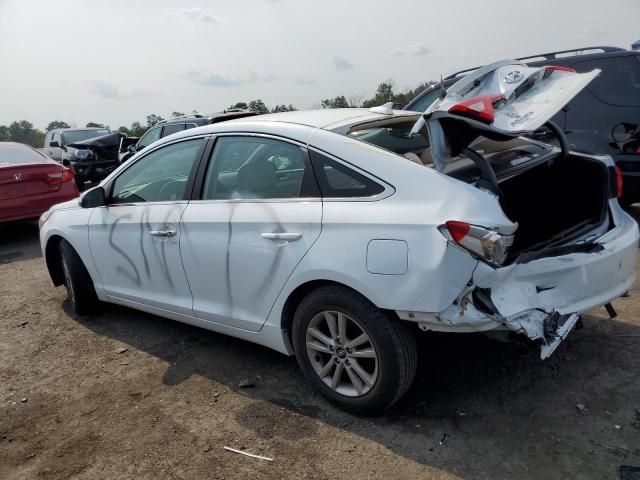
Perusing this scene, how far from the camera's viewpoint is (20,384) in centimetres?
370

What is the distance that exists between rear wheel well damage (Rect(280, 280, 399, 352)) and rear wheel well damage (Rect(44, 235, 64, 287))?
2.76 meters

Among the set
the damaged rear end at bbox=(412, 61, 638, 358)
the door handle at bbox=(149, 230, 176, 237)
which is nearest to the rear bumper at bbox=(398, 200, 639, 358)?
the damaged rear end at bbox=(412, 61, 638, 358)

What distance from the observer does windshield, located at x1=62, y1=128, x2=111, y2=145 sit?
1503 centimetres

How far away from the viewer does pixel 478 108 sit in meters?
2.64

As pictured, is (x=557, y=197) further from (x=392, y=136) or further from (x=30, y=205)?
(x=30, y=205)

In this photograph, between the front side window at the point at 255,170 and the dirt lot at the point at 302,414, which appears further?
the front side window at the point at 255,170

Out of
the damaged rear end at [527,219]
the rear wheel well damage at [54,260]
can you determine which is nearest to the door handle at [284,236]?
the damaged rear end at [527,219]

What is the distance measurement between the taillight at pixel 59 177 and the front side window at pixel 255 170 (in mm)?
5508

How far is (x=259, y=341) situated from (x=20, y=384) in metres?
1.76

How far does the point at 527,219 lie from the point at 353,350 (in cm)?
144

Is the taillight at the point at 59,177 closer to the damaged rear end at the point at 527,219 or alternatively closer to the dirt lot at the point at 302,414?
the dirt lot at the point at 302,414

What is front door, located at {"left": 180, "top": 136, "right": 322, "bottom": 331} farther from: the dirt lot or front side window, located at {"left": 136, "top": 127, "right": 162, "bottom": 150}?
front side window, located at {"left": 136, "top": 127, "right": 162, "bottom": 150}

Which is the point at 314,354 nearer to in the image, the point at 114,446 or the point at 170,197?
the point at 114,446

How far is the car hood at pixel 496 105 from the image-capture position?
8.54ft
